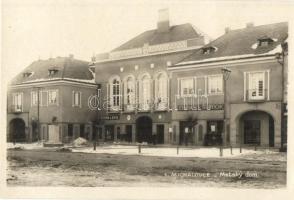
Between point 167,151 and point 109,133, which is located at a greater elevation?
point 109,133

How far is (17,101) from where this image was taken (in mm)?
10078

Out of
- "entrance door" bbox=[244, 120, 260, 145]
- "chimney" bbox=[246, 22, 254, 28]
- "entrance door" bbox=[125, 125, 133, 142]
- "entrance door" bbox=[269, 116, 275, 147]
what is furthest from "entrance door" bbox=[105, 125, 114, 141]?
"chimney" bbox=[246, 22, 254, 28]

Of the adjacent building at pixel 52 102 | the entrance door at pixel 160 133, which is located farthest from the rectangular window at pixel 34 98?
the entrance door at pixel 160 133

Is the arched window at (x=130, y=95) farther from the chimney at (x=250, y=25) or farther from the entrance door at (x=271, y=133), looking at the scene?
the chimney at (x=250, y=25)

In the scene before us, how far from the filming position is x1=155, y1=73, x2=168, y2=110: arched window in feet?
37.1

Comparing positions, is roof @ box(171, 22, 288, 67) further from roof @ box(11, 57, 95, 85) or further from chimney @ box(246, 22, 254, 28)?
roof @ box(11, 57, 95, 85)

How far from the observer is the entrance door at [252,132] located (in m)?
11.2

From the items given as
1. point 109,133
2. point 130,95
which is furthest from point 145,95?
point 109,133

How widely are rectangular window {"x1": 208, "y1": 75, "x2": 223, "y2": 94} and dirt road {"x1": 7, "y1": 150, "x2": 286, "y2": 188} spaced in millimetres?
1581

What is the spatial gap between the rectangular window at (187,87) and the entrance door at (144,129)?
3.37 ft

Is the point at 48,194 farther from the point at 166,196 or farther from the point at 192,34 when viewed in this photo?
the point at 192,34

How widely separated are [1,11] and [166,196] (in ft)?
14.0

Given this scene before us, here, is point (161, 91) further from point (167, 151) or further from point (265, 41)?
point (265, 41)

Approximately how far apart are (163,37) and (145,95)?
4.56 feet
